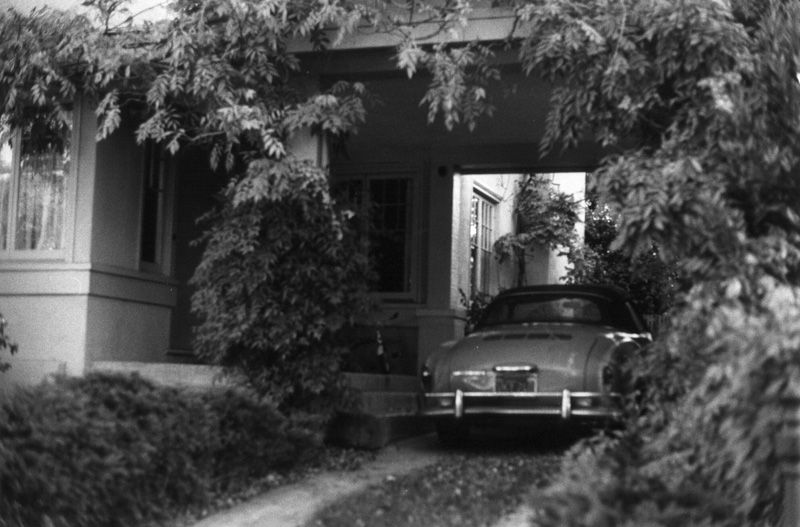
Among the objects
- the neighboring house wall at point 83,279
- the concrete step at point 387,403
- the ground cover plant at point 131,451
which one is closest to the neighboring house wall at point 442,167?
the concrete step at point 387,403

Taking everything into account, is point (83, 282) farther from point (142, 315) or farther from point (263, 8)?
point (263, 8)

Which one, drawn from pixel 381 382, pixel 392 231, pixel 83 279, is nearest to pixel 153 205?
pixel 83 279

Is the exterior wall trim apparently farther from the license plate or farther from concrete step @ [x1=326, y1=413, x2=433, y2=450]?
the license plate

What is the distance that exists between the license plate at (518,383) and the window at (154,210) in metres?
4.61

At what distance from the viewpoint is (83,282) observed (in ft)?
34.7

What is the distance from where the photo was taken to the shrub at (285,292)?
9312 millimetres

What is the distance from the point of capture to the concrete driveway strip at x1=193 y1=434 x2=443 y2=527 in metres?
7.38

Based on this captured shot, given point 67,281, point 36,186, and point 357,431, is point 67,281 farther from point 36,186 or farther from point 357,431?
point 357,431

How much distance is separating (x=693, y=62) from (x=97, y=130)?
5.92 meters

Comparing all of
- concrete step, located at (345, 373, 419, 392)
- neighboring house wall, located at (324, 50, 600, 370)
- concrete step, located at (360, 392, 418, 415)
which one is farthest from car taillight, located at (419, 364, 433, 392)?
neighboring house wall, located at (324, 50, 600, 370)

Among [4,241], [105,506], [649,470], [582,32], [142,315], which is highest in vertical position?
[582,32]

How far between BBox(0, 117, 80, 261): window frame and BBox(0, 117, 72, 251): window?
0.4 inches

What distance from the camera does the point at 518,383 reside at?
9.12 m

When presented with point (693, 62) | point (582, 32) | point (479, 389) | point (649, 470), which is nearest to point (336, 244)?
point (479, 389)
